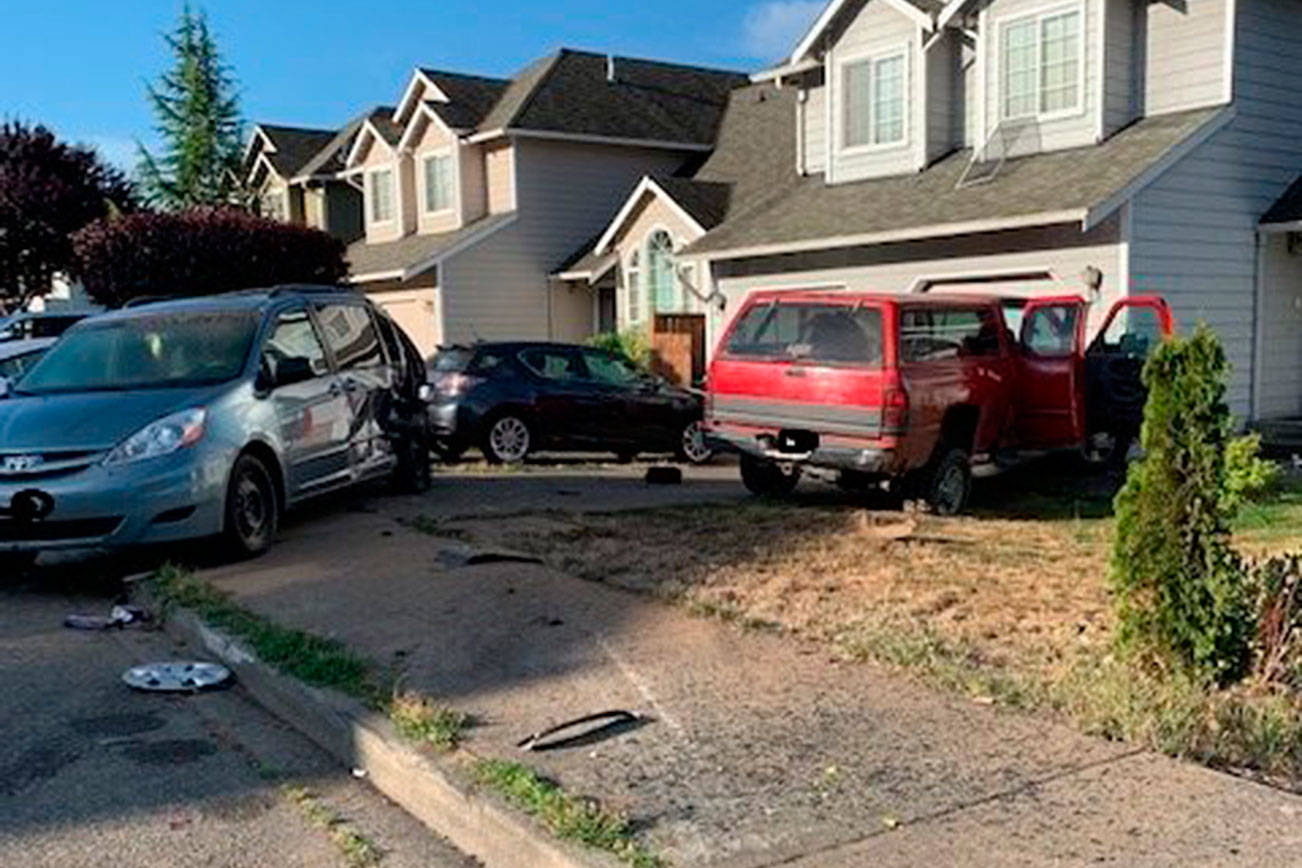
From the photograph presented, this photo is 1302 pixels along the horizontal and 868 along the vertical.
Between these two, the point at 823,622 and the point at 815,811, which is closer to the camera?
the point at 815,811

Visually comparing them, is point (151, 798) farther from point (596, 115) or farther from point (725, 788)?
point (596, 115)

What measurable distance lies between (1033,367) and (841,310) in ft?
8.41

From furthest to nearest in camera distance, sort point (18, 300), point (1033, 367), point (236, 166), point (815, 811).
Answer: point (236, 166) < point (18, 300) < point (1033, 367) < point (815, 811)

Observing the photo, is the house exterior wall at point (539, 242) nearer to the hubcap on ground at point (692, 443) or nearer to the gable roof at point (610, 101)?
the gable roof at point (610, 101)

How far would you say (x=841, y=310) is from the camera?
1103 centimetres

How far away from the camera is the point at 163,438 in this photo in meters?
8.27

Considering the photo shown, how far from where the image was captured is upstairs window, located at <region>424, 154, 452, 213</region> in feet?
94.3

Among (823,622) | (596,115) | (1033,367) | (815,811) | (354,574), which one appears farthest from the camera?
(596,115)

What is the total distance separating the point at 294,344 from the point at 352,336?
1.13m

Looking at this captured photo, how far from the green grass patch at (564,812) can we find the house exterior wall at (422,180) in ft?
81.0

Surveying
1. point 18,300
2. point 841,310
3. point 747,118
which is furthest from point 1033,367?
point 18,300

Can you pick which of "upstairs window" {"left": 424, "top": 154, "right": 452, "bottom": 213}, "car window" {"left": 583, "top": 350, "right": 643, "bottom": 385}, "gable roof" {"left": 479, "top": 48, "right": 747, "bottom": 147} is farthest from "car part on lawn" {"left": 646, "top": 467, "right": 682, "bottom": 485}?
"upstairs window" {"left": 424, "top": 154, "right": 452, "bottom": 213}

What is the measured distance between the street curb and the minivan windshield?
6.06m

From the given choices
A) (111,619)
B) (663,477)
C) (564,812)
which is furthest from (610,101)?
(564,812)
